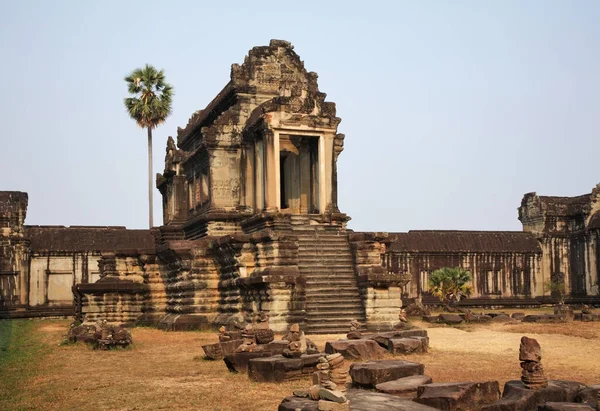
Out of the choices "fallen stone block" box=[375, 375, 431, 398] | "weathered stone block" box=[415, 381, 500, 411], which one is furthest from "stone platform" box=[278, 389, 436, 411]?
→ "fallen stone block" box=[375, 375, 431, 398]

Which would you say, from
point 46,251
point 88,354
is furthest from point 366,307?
point 46,251

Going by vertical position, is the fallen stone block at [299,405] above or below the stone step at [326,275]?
below

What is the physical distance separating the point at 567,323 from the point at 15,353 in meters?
17.9

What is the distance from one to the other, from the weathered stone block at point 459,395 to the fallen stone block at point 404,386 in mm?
230

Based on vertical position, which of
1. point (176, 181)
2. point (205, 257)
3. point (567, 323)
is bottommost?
point (567, 323)

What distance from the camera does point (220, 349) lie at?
608 inches

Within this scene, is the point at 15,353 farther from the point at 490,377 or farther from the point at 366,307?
the point at 490,377

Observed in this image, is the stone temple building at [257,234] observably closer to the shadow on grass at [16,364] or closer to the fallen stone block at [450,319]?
the fallen stone block at [450,319]

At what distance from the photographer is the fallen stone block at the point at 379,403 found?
8.79 metres

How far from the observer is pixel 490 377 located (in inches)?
495

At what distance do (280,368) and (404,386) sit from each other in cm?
263

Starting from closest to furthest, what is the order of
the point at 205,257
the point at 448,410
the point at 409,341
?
the point at 448,410
the point at 409,341
the point at 205,257

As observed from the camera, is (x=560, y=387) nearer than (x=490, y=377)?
Yes

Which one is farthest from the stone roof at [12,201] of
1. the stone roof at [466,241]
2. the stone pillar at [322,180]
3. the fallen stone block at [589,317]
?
the fallen stone block at [589,317]
